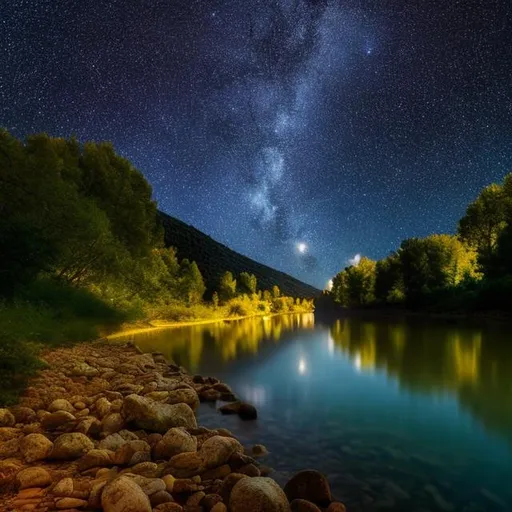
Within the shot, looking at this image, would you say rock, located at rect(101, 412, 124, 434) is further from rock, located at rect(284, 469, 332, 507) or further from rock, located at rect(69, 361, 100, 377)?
rock, located at rect(69, 361, 100, 377)

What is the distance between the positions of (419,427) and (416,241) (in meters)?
72.3

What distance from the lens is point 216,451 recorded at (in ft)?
22.3

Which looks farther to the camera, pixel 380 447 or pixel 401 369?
pixel 401 369

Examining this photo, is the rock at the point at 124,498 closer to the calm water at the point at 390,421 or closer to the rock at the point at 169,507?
the rock at the point at 169,507

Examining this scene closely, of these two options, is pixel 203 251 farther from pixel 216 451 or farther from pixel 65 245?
pixel 216 451

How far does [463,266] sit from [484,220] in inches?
422

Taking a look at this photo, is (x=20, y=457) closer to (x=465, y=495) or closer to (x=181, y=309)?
(x=465, y=495)

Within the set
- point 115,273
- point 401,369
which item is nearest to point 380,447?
point 401,369

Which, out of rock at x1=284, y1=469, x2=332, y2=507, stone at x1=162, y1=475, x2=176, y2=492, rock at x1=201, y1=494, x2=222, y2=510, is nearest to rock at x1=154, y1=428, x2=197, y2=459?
stone at x1=162, y1=475, x2=176, y2=492

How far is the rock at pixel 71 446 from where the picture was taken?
21.8 feet

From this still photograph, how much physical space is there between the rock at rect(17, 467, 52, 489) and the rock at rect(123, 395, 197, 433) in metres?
2.46

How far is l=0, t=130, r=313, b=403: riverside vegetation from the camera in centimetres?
1195

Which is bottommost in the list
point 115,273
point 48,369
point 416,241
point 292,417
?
point 292,417

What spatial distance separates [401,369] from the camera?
61.9ft
